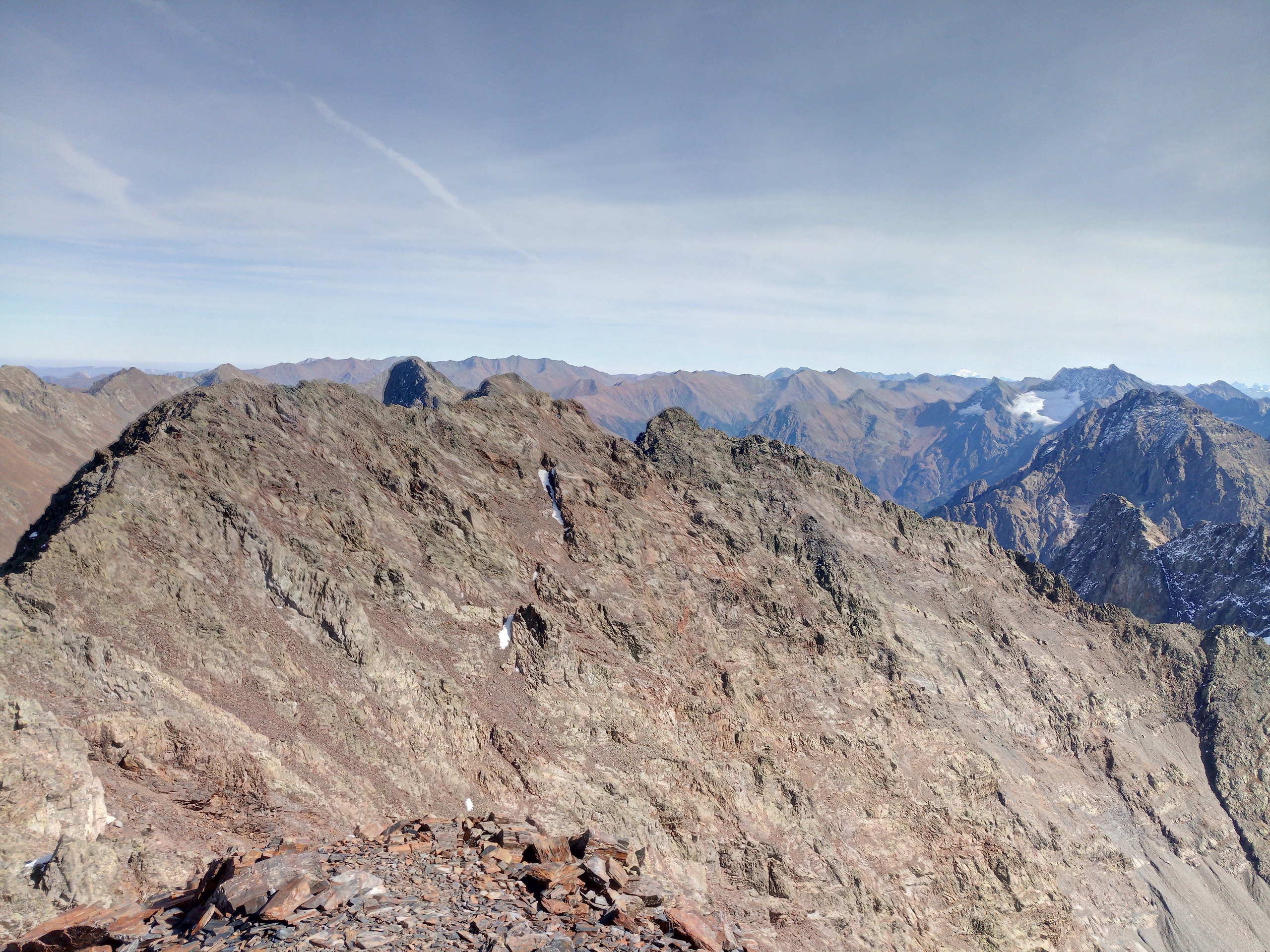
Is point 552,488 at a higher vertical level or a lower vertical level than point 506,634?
higher

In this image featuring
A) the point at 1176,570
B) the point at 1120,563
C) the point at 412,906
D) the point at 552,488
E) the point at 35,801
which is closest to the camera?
the point at 412,906

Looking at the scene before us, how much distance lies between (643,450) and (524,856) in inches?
2584

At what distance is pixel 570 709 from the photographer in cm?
5262

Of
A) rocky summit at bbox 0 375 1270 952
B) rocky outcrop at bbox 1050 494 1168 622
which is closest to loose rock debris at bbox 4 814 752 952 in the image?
rocky summit at bbox 0 375 1270 952

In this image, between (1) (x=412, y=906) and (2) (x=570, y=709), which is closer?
(1) (x=412, y=906)

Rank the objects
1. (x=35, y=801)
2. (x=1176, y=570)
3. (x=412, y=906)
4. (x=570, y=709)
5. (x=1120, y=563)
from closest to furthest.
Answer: (x=412, y=906) < (x=35, y=801) < (x=570, y=709) < (x=1176, y=570) < (x=1120, y=563)

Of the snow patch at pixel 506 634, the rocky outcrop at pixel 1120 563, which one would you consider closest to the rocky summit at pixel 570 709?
the snow patch at pixel 506 634

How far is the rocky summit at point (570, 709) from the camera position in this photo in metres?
21.8

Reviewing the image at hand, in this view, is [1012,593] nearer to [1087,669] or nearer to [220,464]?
[1087,669]

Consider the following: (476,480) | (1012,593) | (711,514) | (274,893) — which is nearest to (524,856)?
(274,893)

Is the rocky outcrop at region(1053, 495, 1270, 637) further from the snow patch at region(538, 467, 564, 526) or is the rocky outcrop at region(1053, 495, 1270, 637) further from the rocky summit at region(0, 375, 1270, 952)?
the snow patch at region(538, 467, 564, 526)

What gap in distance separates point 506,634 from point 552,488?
19096mm

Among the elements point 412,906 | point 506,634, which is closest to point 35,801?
point 412,906

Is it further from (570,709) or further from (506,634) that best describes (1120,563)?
(506,634)
